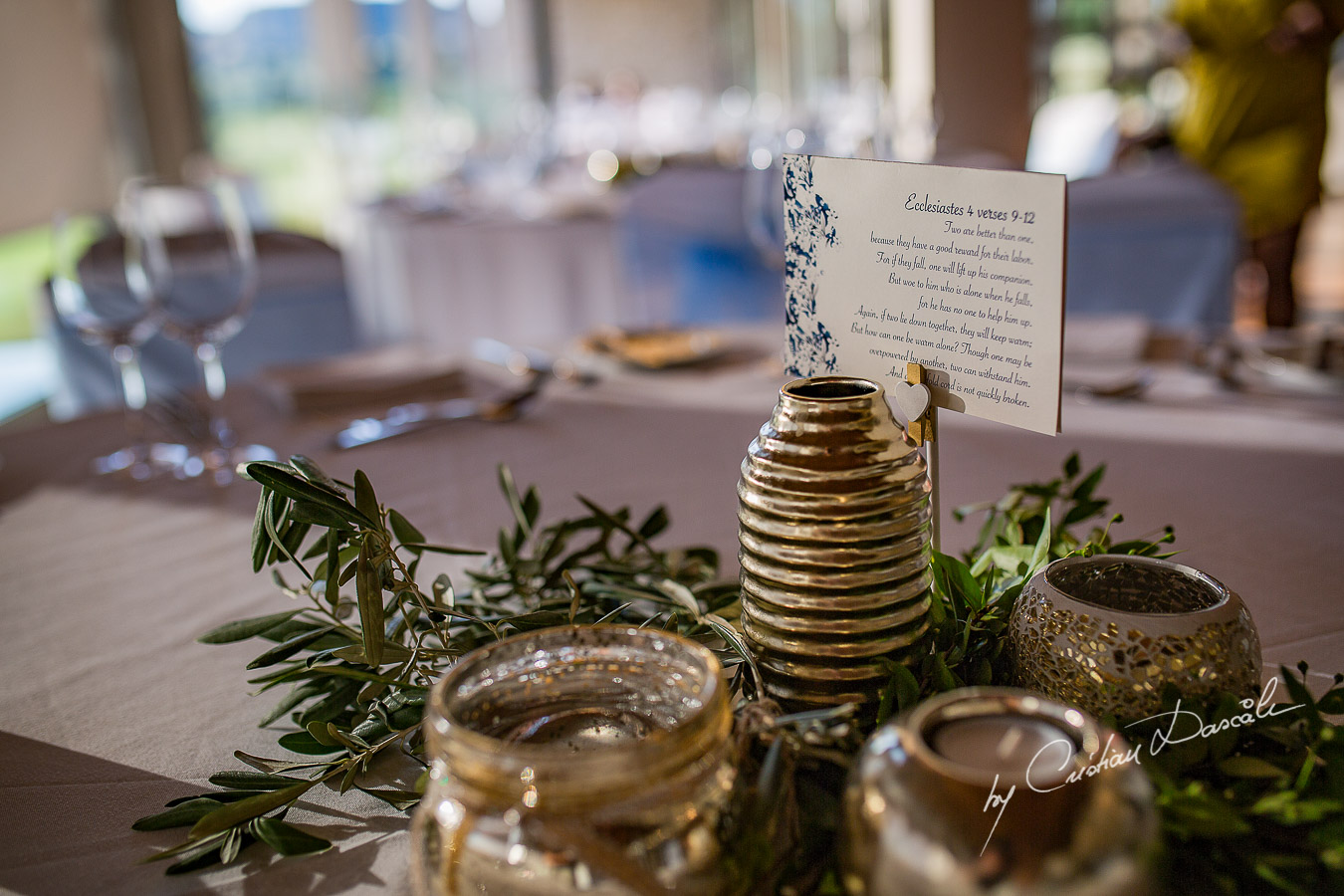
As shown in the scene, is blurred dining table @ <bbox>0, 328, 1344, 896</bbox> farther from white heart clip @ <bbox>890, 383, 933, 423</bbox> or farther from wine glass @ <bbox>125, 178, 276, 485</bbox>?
white heart clip @ <bbox>890, 383, 933, 423</bbox>

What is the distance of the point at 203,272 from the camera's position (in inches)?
43.5

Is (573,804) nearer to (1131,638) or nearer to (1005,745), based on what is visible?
(1005,745)

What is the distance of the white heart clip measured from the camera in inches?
20.0

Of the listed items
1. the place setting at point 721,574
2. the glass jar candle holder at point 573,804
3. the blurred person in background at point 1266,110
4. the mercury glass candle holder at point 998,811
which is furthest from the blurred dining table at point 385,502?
the blurred person in background at point 1266,110

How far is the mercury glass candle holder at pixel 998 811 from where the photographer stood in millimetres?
275

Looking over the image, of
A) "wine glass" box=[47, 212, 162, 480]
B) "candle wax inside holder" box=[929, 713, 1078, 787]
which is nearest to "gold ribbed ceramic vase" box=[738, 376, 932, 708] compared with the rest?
"candle wax inside holder" box=[929, 713, 1078, 787]

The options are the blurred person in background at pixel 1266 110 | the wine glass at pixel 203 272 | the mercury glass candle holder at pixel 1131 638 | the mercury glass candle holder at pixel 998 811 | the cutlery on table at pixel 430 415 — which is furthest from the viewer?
the blurred person in background at pixel 1266 110

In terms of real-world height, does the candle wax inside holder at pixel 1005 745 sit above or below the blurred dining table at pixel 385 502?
above

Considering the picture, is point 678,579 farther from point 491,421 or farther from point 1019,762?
point 491,421

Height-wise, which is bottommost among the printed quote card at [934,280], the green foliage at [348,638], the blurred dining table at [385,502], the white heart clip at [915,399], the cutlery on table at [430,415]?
the blurred dining table at [385,502]

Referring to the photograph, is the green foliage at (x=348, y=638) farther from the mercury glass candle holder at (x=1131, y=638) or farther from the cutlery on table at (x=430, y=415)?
the cutlery on table at (x=430, y=415)

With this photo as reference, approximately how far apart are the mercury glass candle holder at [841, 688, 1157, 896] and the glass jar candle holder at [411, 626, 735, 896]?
0.05 meters

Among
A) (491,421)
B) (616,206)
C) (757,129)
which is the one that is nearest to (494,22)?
(757,129)

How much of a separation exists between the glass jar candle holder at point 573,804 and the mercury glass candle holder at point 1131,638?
6.1 inches
